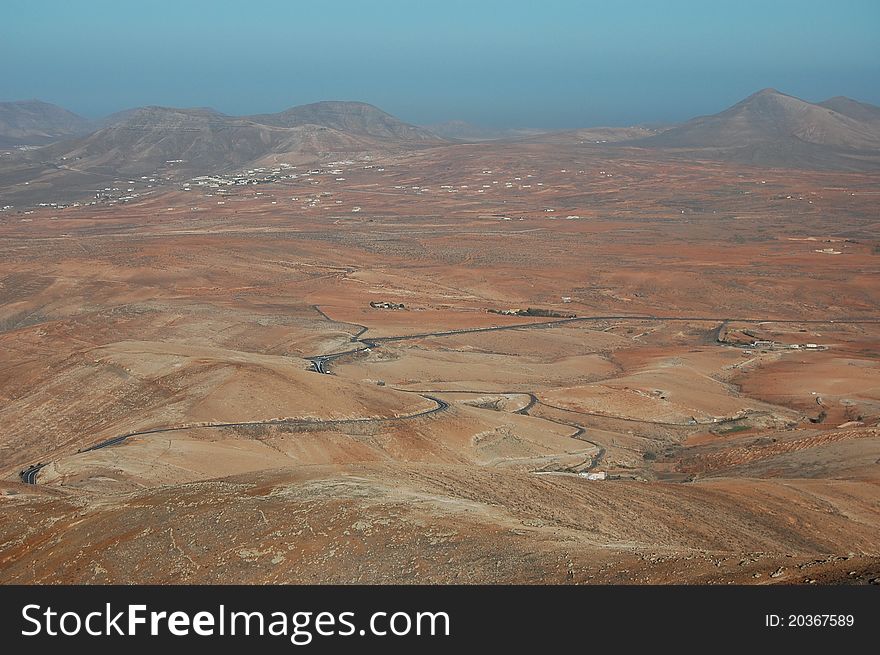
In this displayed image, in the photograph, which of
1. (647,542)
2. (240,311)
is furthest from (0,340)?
(647,542)

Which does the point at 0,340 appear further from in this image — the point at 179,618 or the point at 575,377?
the point at 179,618

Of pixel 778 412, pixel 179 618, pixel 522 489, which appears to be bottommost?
pixel 778 412

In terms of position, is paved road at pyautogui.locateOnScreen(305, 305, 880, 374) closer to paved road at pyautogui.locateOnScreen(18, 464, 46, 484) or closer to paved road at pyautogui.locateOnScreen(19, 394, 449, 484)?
paved road at pyautogui.locateOnScreen(19, 394, 449, 484)

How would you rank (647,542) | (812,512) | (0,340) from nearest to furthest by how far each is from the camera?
(647,542) → (812,512) → (0,340)

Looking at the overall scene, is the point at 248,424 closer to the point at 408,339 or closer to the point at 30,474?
the point at 30,474

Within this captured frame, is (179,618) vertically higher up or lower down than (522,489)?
higher up

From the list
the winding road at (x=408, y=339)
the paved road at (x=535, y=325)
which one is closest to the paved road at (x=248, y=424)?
the winding road at (x=408, y=339)

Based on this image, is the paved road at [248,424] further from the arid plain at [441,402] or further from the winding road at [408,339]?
the arid plain at [441,402]

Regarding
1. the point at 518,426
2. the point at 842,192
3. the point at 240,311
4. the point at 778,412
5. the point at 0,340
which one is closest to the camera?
the point at 518,426

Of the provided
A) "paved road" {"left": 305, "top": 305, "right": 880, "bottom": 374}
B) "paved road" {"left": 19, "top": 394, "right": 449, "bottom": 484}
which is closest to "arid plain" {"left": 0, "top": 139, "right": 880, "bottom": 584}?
"paved road" {"left": 19, "top": 394, "right": 449, "bottom": 484}
